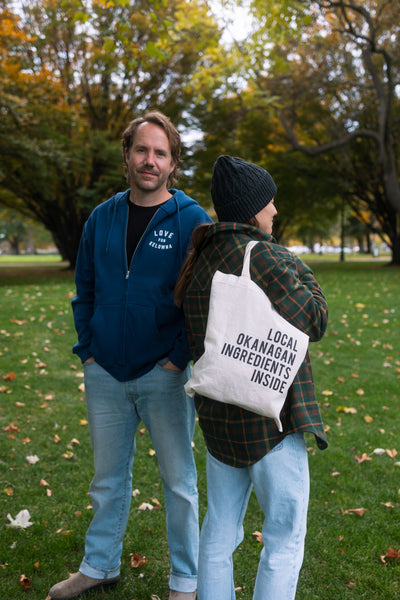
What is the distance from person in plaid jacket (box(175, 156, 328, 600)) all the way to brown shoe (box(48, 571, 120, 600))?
102cm

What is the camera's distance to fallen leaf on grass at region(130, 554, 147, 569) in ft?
9.98

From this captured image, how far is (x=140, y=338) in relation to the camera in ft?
7.84

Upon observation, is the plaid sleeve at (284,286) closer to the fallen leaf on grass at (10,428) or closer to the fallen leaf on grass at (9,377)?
the fallen leaf on grass at (10,428)

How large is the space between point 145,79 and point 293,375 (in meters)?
22.2

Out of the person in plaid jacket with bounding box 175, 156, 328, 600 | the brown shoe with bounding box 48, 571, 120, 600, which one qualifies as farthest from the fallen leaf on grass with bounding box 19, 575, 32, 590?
the person in plaid jacket with bounding box 175, 156, 328, 600

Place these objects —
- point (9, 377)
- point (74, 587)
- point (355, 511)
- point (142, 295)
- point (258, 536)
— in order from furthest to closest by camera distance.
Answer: point (9, 377)
point (355, 511)
point (258, 536)
point (74, 587)
point (142, 295)

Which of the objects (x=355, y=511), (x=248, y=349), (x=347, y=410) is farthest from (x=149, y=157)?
(x=347, y=410)

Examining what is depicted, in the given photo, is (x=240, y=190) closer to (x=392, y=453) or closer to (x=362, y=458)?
(x=362, y=458)

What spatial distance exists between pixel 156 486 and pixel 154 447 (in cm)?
172

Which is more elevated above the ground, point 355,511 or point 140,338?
point 140,338

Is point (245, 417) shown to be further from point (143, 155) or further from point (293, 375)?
point (143, 155)

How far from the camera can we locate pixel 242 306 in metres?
1.75

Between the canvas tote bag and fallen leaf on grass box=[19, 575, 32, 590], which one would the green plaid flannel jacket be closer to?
the canvas tote bag

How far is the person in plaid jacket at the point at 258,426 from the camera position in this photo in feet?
5.93
